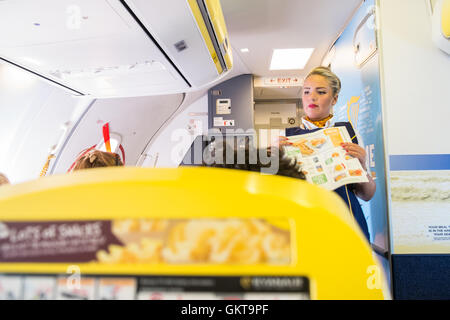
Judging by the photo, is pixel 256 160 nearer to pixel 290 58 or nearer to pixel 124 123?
pixel 124 123

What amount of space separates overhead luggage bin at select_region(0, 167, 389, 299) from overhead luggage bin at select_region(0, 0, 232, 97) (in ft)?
3.35

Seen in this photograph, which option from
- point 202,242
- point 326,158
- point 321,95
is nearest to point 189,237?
point 202,242

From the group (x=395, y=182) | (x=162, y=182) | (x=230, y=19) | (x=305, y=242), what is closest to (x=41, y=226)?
(x=162, y=182)

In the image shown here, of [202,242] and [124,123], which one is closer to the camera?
[202,242]

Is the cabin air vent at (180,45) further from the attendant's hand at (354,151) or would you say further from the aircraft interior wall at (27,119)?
the aircraft interior wall at (27,119)

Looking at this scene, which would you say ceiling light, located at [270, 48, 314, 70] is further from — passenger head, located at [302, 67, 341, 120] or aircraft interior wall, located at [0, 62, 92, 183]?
aircraft interior wall, located at [0, 62, 92, 183]

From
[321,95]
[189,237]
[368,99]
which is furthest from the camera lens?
[368,99]

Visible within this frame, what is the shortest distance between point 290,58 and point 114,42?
326 centimetres

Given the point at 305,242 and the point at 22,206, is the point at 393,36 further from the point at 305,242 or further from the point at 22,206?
the point at 22,206

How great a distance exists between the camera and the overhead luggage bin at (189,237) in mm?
297

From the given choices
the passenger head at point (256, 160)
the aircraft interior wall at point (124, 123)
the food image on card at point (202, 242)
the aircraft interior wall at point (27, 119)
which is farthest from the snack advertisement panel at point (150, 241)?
the aircraft interior wall at point (124, 123)

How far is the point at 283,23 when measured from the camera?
3205 millimetres

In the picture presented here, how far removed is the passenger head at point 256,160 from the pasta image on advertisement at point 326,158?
42 centimetres

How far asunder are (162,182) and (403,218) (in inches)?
88.8
